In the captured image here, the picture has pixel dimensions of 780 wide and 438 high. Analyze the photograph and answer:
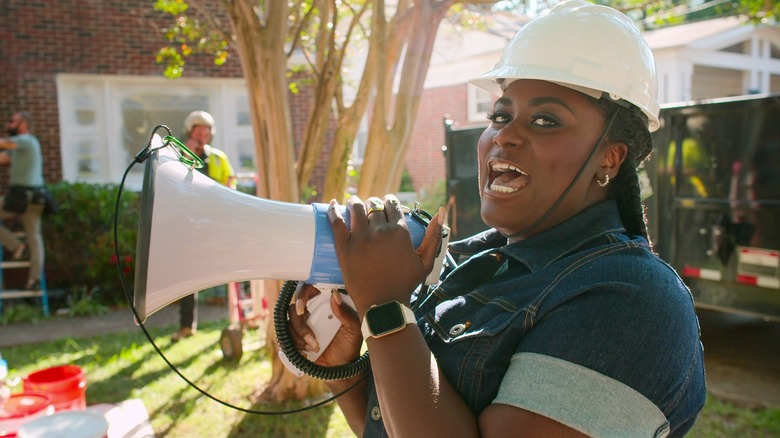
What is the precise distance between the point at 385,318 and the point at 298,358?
0.55 meters

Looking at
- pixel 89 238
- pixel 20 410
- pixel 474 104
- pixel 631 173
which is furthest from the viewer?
pixel 474 104

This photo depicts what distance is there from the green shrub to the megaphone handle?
7.18 metres

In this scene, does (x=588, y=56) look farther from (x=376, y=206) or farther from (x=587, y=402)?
(x=587, y=402)

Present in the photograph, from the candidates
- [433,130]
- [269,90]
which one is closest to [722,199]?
[269,90]

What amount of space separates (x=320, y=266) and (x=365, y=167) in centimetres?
268

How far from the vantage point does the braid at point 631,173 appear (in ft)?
4.72

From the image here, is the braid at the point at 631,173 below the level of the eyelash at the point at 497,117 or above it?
below

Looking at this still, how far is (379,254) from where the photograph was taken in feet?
4.16

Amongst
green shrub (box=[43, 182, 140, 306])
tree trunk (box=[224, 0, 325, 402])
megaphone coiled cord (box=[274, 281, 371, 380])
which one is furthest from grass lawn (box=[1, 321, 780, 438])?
megaphone coiled cord (box=[274, 281, 371, 380])

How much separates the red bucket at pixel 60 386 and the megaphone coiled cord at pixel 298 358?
60.5 inches

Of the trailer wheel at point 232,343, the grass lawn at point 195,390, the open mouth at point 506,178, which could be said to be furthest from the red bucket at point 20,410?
the trailer wheel at point 232,343

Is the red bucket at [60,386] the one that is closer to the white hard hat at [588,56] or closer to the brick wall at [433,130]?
the white hard hat at [588,56]

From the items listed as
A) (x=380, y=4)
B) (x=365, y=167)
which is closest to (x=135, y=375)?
Answer: (x=365, y=167)

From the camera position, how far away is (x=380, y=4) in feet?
12.5
